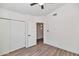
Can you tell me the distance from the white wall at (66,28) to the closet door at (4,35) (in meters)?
3.00

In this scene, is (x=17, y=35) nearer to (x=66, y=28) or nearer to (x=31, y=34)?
(x=31, y=34)

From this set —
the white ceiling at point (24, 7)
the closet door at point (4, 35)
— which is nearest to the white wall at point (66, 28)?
the white ceiling at point (24, 7)

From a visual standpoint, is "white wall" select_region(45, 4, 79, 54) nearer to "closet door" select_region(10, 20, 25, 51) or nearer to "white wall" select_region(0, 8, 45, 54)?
"white wall" select_region(0, 8, 45, 54)

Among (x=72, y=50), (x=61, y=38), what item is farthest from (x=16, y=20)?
(x=72, y=50)

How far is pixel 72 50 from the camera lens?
12.7 ft

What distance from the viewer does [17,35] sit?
416 cm

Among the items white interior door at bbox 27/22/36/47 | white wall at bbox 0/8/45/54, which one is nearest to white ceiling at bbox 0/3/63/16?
white wall at bbox 0/8/45/54

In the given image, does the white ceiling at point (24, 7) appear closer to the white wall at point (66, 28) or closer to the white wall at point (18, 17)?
the white wall at point (18, 17)

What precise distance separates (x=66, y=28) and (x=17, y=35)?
2.83 m

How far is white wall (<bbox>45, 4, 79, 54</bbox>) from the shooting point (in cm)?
370

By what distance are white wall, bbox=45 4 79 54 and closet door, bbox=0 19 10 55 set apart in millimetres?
3005

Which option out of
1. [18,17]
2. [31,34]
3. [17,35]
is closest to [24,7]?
[18,17]

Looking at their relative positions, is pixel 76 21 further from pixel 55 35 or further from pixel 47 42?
pixel 47 42

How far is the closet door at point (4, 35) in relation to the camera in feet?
11.0
